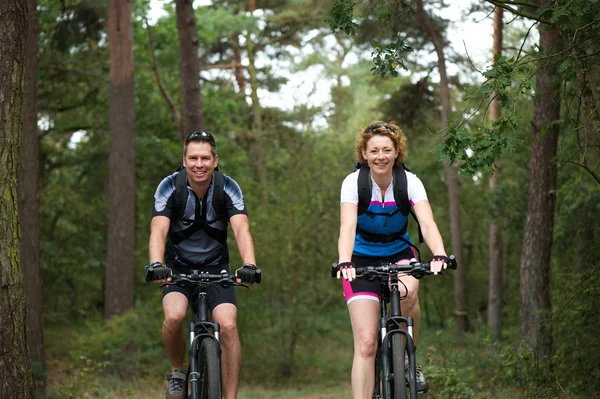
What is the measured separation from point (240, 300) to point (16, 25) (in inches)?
553

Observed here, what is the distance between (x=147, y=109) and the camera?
25.5 meters

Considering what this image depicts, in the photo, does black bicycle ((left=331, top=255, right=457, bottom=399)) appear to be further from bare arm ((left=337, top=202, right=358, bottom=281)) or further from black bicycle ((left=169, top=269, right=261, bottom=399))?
black bicycle ((left=169, top=269, right=261, bottom=399))

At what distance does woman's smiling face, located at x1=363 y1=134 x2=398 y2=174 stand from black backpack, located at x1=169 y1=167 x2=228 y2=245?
3.66ft

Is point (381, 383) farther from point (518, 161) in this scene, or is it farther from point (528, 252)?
point (518, 161)

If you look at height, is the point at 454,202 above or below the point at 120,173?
below

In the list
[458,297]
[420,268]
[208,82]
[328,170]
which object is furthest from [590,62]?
[208,82]

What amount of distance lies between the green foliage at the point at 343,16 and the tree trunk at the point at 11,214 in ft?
7.62

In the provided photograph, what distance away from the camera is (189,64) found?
57.8ft

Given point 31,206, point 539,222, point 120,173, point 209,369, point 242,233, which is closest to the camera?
point 209,369

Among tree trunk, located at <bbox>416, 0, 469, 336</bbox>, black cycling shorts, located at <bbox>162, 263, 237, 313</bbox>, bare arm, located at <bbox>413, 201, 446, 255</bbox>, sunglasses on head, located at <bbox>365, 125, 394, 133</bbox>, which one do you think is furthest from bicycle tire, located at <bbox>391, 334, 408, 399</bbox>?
tree trunk, located at <bbox>416, 0, 469, 336</bbox>

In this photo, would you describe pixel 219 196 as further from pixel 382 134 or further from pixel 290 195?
pixel 290 195

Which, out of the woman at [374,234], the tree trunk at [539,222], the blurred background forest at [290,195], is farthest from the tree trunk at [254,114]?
the woman at [374,234]

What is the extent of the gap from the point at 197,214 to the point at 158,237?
0.34m

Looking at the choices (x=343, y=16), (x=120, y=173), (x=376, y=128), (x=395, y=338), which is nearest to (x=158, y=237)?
(x=376, y=128)
